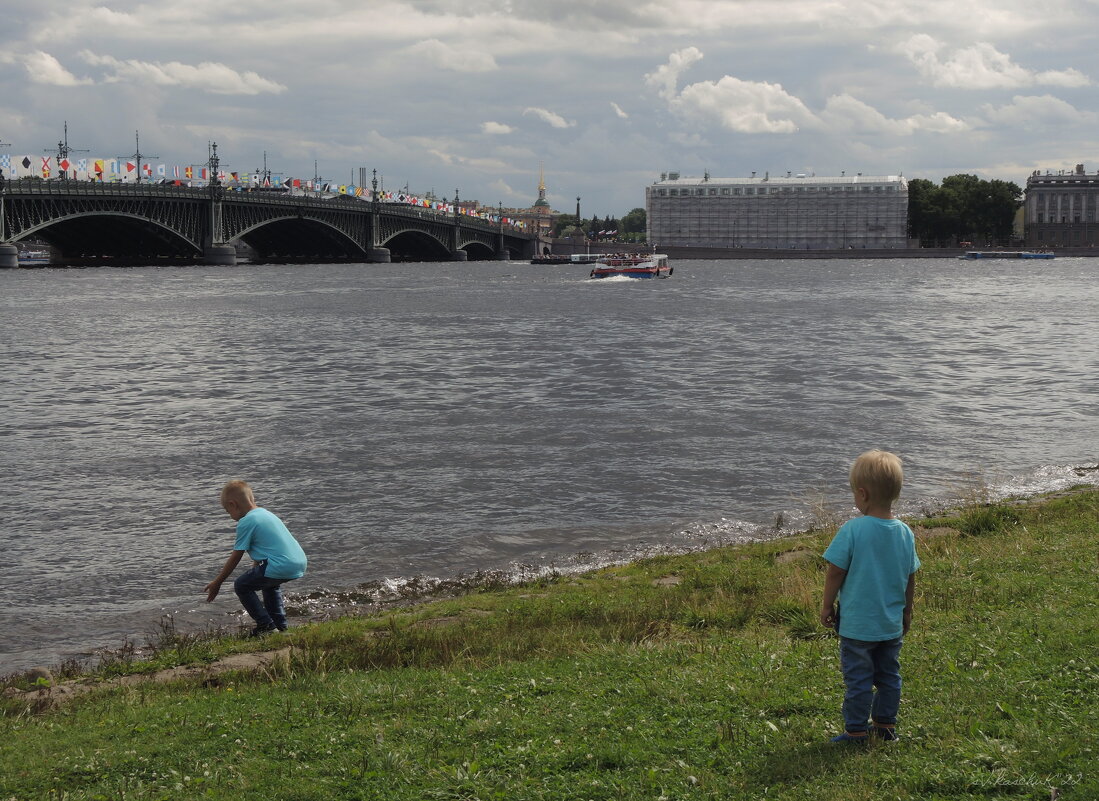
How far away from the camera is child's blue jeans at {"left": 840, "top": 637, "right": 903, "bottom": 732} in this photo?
6590mm

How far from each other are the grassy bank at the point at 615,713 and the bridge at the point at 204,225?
9858 cm

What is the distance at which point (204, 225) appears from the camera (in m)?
127

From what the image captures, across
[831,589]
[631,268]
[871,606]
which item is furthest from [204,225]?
[871,606]

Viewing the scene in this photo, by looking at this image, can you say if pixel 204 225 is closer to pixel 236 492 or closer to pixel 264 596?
pixel 264 596

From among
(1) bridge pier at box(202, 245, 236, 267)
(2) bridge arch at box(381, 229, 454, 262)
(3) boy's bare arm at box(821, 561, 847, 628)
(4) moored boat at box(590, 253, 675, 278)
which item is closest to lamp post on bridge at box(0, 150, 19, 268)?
(1) bridge pier at box(202, 245, 236, 267)

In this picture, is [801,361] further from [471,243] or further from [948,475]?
[471,243]

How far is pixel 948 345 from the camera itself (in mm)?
51219

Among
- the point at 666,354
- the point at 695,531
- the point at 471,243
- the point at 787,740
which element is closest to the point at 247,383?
the point at 666,354

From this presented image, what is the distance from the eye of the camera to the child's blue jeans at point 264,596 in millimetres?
11430

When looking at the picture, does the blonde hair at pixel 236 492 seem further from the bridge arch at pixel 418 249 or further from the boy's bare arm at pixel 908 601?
the bridge arch at pixel 418 249

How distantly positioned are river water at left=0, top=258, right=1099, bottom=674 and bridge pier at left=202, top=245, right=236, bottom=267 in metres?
66.1

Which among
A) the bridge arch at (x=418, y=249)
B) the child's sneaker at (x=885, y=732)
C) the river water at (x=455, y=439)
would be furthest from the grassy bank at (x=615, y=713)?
the bridge arch at (x=418, y=249)

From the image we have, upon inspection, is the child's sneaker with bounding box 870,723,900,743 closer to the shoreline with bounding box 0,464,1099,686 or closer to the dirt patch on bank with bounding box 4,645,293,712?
the dirt patch on bank with bounding box 4,645,293,712

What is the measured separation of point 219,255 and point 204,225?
498 cm
